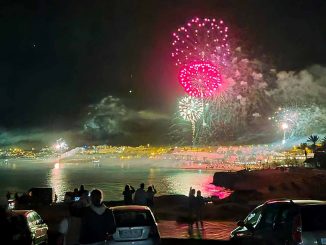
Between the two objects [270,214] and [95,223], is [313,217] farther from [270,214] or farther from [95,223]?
[95,223]

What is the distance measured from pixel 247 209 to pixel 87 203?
63.3 feet

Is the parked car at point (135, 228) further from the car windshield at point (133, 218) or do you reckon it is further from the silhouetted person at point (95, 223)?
the silhouetted person at point (95, 223)

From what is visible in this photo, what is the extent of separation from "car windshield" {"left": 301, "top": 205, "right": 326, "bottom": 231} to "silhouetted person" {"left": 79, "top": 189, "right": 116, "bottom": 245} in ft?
11.8

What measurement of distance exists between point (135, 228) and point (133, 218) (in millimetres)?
331

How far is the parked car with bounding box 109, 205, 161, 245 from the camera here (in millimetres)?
12406

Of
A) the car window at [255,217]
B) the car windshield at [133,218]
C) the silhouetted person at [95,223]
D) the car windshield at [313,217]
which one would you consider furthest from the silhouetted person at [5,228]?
the car window at [255,217]

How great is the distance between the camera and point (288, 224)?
9773 millimetres

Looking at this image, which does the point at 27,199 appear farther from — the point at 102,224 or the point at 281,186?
the point at 102,224

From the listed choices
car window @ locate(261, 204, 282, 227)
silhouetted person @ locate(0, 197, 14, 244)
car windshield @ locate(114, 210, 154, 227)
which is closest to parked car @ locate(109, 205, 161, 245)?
car windshield @ locate(114, 210, 154, 227)

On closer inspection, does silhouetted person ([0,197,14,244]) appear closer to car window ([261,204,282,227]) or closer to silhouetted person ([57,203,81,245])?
silhouetted person ([57,203,81,245])

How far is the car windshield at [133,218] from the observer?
41.4ft

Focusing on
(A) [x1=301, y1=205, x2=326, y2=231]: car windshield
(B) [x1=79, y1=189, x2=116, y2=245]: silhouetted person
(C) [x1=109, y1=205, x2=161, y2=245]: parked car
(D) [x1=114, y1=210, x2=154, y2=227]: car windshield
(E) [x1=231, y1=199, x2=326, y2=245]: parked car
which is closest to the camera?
(B) [x1=79, y1=189, x2=116, y2=245]: silhouetted person

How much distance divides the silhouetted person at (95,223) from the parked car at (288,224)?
A: 3.43m

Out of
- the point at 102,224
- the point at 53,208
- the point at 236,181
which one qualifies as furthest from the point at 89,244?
the point at 236,181
